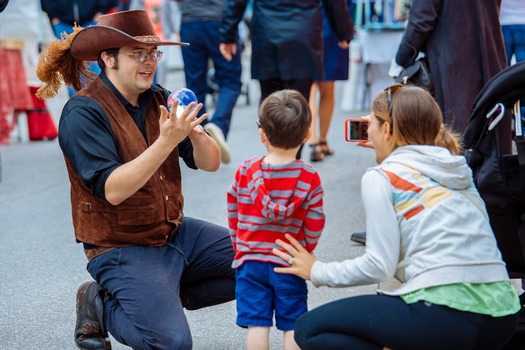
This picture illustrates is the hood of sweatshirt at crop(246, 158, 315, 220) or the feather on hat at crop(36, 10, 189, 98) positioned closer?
A: the hood of sweatshirt at crop(246, 158, 315, 220)

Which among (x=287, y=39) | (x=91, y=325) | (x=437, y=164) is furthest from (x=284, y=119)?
(x=287, y=39)

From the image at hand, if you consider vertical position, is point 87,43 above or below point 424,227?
above

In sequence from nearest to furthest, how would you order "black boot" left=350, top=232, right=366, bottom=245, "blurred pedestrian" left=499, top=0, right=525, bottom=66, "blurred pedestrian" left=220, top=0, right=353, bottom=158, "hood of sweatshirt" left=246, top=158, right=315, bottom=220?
"hood of sweatshirt" left=246, top=158, right=315, bottom=220
"black boot" left=350, top=232, right=366, bottom=245
"blurred pedestrian" left=499, top=0, right=525, bottom=66
"blurred pedestrian" left=220, top=0, right=353, bottom=158

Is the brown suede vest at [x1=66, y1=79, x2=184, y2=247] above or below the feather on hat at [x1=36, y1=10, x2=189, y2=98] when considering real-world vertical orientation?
below

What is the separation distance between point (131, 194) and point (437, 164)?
115cm

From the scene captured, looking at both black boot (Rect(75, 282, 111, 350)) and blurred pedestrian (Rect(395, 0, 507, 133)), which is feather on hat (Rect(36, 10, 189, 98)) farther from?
blurred pedestrian (Rect(395, 0, 507, 133))

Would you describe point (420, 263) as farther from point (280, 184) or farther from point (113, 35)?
point (113, 35)

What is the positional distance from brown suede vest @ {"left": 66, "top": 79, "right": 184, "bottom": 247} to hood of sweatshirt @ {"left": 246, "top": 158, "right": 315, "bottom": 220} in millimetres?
631

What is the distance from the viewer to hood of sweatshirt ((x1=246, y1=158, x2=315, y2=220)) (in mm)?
3172

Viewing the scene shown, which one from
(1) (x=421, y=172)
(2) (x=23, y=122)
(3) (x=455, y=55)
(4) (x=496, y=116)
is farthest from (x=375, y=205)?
(2) (x=23, y=122)

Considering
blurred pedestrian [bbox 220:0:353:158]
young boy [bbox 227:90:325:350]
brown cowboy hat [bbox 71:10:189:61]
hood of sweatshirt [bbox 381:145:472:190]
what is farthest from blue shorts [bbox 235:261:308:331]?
blurred pedestrian [bbox 220:0:353:158]

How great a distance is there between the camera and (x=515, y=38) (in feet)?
20.1

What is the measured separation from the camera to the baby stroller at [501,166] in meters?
3.62

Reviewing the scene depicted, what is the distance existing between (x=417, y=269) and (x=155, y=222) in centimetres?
120
